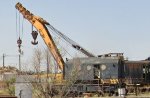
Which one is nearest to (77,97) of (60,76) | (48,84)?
(60,76)

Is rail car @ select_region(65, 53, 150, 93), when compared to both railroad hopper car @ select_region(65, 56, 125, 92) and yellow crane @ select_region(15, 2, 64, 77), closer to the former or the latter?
railroad hopper car @ select_region(65, 56, 125, 92)

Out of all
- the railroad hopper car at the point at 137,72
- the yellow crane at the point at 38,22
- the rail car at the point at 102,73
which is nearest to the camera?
the rail car at the point at 102,73

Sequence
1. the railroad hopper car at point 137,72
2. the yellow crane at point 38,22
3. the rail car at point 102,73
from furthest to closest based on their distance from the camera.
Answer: the yellow crane at point 38,22 < the railroad hopper car at point 137,72 < the rail car at point 102,73

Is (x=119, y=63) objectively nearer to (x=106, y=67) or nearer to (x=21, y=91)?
(x=106, y=67)

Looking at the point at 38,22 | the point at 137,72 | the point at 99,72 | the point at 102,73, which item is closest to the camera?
the point at 102,73

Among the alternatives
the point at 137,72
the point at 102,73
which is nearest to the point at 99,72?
the point at 102,73

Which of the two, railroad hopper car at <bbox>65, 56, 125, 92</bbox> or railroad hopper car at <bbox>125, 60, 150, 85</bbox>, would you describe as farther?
railroad hopper car at <bbox>125, 60, 150, 85</bbox>

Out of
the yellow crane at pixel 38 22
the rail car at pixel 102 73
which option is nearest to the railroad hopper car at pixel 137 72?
the rail car at pixel 102 73

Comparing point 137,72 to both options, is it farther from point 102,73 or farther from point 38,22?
point 38,22

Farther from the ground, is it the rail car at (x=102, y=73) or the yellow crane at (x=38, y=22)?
the yellow crane at (x=38, y=22)

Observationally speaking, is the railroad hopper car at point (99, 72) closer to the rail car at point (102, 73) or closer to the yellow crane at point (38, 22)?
the rail car at point (102, 73)

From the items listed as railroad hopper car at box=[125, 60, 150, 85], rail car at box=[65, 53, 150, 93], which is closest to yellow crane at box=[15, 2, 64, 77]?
rail car at box=[65, 53, 150, 93]

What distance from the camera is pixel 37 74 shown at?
26234 millimetres

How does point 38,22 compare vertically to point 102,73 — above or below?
above
